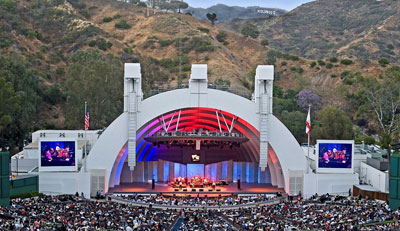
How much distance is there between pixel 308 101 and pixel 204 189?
1748 inches

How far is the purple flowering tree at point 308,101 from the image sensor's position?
92.4 m

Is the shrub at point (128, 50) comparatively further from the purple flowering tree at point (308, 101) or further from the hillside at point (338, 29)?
the hillside at point (338, 29)

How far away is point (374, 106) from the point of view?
76.2 meters

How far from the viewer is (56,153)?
159 feet

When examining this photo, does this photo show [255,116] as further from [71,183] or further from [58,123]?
[58,123]

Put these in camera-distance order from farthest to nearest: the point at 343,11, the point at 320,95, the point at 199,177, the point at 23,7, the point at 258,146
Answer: the point at 343,11 < the point at 23,7 < the point at 320,95 < the point at 199,177 < the point at 258,146

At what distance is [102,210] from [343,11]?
13226cm

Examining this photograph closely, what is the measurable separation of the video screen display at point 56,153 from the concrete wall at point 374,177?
23305mm

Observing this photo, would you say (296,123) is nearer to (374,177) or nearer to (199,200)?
(374,177)

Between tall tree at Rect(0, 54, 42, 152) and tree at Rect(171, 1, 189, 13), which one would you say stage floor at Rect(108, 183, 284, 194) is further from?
tree at Rect(171, 1, 189, 13)

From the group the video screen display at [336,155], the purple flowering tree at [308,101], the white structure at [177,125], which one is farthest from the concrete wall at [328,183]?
the purple flowering tree at [308,101]

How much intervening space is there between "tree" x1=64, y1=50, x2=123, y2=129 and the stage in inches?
815

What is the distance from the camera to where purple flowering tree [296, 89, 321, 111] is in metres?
92.4

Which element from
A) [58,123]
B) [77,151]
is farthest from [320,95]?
[77,151]
